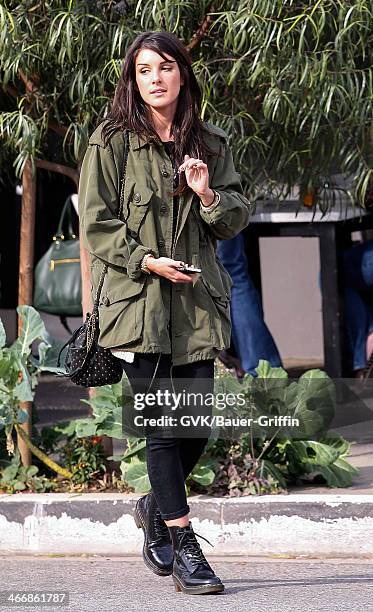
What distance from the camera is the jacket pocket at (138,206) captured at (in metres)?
3.95

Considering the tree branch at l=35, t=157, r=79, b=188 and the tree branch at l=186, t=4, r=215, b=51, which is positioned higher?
the tree branch at l=186, t=4, r=215, b=51

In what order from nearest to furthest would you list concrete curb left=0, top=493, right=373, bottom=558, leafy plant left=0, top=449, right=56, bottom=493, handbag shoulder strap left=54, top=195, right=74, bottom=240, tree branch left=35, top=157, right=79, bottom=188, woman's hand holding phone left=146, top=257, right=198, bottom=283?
woman's hand holding phone left=146, top=257, right=198, bottom=283 < concrete curb left=0, top=493, right=373, bottom=558 < leafy plant left=0, top=449, right=56, bottom=493 < tree branch left=35, top=157, right=79, bottom=188 < handbag shoulder strap left=54, top=195, right=74, bottom=240

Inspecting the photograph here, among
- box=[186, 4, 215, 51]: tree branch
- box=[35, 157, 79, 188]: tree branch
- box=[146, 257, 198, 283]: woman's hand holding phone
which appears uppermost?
box=[186, 4, 215, 51]: tree branch

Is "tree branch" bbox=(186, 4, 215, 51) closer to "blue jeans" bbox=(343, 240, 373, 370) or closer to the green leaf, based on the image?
the green leaf

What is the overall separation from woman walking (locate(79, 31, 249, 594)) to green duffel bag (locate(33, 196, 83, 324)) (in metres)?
3.43

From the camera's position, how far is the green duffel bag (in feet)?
24.6

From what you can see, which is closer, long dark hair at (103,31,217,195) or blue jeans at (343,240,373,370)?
long dark hair at (103,31,217,195)

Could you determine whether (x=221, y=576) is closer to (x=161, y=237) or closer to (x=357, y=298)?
(x=161, y=237)

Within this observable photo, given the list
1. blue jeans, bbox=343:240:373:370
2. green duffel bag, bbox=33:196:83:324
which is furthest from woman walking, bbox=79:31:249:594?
blue jeans, bbox=343:240:373:370

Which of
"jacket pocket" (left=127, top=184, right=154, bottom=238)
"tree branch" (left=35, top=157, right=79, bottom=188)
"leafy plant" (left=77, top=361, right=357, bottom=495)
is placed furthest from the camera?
"tree branch" (left=35, top=157, right=79, bottom=188)

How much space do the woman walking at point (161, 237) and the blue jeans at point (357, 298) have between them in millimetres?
3854

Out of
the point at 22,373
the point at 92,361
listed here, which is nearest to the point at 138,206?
the point at 92,361

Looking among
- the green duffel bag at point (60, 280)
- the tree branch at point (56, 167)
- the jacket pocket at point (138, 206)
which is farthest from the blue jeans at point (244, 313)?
the jacket pocket at point (138, 206)

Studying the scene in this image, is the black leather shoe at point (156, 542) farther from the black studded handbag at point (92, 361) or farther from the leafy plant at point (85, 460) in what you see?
the leafy plant at point (85, 460)
